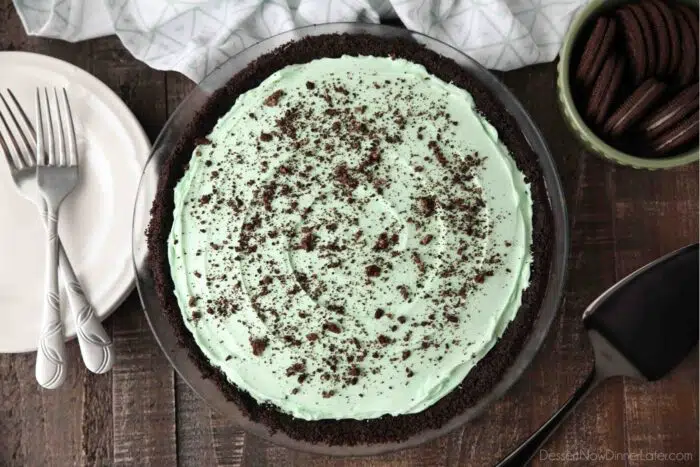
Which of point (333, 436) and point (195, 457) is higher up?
point (333, 436)

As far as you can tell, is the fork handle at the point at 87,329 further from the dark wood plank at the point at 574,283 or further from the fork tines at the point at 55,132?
the dark wood plank at the point at 574,283

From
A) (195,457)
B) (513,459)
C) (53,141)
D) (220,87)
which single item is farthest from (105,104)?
(513,459)

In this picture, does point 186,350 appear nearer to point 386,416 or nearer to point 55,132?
point 386,416

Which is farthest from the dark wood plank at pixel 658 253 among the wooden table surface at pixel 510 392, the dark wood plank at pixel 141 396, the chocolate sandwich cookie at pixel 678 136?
the dark wood plank at pixel 141 396

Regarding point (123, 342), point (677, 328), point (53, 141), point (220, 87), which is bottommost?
point (123, 342)

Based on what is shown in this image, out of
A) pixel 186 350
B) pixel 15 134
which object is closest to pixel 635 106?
pixel 186 350

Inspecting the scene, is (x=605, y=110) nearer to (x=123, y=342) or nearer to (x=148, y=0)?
(x=148, y=0)

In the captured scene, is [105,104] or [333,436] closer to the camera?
[333,436]
